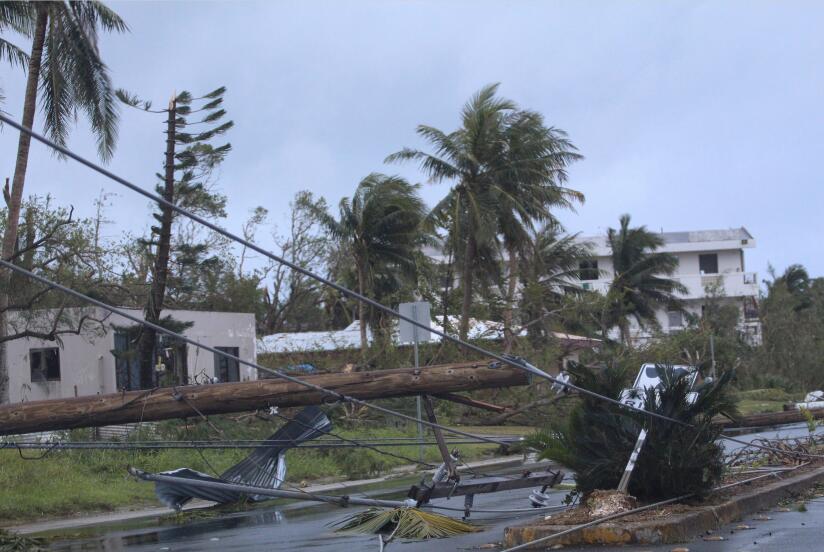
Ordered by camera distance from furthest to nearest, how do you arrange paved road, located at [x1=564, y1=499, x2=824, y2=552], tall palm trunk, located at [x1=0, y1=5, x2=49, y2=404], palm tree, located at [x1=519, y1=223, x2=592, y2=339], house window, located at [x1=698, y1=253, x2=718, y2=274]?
house window, located at [x1=698, y1=253, x2=718, y2=274] < palm tree, located at [x1=519, y1=223, x2=592, y2=339] < tall palm trunk, located at [x1=0, y1=5, x2=49, y2=404] < paved road, located at [x1=564, y1=499, x2=824, y2=552]

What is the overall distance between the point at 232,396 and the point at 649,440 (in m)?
3.91

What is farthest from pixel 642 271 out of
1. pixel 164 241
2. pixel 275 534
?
pixel 275 534

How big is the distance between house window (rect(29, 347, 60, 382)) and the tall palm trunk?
7715mm

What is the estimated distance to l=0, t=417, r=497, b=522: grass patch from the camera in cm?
1450

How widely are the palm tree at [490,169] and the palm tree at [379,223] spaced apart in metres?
2.64

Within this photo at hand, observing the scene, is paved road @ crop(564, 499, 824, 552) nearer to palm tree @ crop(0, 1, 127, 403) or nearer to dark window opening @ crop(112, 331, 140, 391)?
palm tree @ crop(0, 1, 127, 403)

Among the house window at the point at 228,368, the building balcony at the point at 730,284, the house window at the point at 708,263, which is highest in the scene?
the house window at the point at 708,263

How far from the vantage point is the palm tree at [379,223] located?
39562mm

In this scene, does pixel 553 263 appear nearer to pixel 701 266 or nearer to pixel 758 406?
pixel 758 406

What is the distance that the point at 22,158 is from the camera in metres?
22.0

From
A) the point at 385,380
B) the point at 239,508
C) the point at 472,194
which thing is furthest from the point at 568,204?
the point at 385,380

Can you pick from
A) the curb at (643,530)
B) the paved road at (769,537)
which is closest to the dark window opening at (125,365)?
the curb at (643,530)

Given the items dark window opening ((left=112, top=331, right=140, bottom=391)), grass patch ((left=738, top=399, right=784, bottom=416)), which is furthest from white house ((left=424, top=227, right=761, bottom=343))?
dark window opening ((left=112, top=331, right=140, bottom=391))

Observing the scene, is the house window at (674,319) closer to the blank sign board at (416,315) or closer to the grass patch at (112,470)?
the grass patch at (112,470)
